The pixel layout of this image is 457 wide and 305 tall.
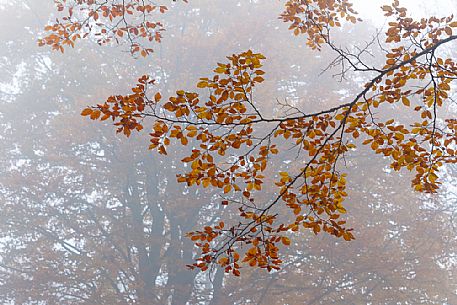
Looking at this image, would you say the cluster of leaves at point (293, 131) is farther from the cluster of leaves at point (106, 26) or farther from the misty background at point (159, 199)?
the misty background at point (159, 199)

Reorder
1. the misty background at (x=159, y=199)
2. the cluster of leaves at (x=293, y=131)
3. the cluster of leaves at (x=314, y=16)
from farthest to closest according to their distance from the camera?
the misty background at (x=159, y=199) < the cluster of leaves at (x=314, y=16) < the cluster of leaves at (x=293, y=131)

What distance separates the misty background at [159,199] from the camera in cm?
881

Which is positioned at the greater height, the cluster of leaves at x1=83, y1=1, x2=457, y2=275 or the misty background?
the misty background

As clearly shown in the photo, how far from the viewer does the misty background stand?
881 centimetres

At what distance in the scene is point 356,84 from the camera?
45.7 feet

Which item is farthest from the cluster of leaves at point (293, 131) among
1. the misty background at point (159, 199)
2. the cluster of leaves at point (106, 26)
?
the misty background at point (159, 199)

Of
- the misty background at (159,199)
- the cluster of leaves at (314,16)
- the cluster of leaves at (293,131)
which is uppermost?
the misty background at (159,199)

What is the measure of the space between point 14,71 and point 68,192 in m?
5.35

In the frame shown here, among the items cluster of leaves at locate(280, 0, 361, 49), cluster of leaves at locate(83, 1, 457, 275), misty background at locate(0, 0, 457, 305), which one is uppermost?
misty background at locate(0, 0, 457, 305)

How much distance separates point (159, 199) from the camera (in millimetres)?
10844

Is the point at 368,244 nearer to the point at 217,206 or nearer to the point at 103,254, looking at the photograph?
the point at 217,206

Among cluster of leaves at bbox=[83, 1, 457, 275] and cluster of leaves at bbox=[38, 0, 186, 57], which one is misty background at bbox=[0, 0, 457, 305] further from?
cluster of leaves at bbox=[83, 1, 457, 275]

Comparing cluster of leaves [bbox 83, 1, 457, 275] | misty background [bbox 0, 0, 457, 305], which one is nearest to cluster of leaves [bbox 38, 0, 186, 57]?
cluster of leaves [bbox 83, 1, 457, 275]

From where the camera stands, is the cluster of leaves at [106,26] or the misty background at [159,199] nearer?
the cluster of leaves at [106,26]
